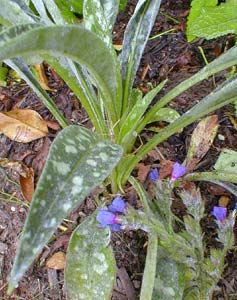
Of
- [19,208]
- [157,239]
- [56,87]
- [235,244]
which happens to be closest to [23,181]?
[19,208]

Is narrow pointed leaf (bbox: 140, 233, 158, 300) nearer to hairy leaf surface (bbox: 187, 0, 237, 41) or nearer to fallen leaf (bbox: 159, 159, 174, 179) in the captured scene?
fallen leaf (bbox: 159, 159, 174, 179)

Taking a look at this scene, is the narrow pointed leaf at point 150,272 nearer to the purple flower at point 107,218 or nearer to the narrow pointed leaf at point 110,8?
the purple flower at point 107,218

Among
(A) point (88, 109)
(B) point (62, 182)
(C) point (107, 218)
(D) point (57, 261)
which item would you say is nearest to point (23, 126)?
(A) point (88, 109)

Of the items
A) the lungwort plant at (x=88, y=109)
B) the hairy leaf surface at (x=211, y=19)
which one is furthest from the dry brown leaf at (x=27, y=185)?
the hairy leaf surface at (x=211, y=19)

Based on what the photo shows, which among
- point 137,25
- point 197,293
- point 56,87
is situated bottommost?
point 197,293

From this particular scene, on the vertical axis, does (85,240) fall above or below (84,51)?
below

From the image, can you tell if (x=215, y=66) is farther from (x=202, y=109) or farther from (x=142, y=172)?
(x=142, y=172)

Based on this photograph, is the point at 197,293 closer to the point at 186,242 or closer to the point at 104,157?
the point at 186,242
